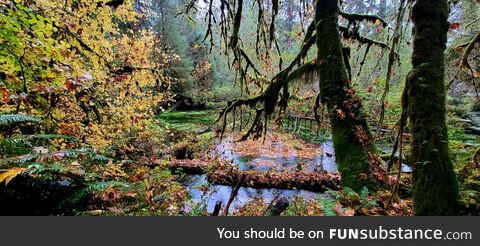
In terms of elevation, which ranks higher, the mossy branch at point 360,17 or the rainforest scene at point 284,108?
the mossy branch at point 360,17

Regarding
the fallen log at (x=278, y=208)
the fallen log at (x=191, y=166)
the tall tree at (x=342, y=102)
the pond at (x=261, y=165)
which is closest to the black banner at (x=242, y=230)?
the fallen log at (x=278, y=208)

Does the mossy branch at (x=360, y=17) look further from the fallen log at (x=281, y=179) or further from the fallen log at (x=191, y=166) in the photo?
the fallen log at (x=191, y=166)

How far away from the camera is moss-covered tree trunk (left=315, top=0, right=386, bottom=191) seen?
343cm

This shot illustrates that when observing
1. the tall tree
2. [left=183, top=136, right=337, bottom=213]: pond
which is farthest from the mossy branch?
[left=183, top=136, right=337, bottom=213]: pond

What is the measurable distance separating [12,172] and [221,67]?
36.3 meters

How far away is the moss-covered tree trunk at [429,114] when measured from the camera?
82.4 inches

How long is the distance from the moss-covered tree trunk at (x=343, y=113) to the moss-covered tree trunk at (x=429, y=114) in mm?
1077

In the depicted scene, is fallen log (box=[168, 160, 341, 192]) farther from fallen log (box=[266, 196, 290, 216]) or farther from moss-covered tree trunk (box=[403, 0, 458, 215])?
moss-covered tree trunk (box=[403, 0, 458, 215])

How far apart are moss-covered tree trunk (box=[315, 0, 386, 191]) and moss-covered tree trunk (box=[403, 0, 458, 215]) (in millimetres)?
1077

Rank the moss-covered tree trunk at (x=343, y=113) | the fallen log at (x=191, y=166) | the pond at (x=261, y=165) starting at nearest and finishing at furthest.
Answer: the moss-covered tree trunk at (x=343, y=113), the pond at (x=261, y=165), the fallen log at (x=191, y=166)

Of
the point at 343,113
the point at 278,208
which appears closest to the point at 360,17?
the point at 343,113

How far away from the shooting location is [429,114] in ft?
7.19

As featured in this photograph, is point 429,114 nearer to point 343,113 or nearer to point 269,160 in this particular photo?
point 343,113

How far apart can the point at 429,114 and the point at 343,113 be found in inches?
58.3
